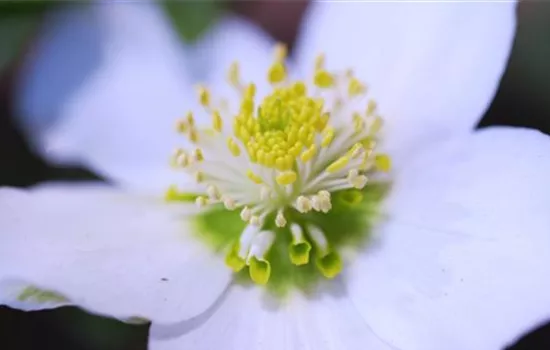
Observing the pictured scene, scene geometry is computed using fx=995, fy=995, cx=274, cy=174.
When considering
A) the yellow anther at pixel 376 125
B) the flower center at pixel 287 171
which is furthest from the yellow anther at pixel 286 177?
the yellow anther at pixel 376 125

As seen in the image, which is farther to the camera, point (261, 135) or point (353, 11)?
point (353, 11)

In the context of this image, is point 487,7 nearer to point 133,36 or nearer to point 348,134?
point 348,134

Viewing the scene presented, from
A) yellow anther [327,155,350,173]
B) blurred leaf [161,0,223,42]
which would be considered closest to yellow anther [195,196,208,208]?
yellow anther [327,155,350,173]

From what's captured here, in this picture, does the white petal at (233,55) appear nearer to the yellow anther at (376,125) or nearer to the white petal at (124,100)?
the white petal at (124,100)

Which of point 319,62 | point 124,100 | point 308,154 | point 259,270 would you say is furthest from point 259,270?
point 124,100

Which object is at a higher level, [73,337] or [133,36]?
[133,36]

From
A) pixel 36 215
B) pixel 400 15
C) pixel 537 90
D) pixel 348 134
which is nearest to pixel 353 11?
pixel 400 15
